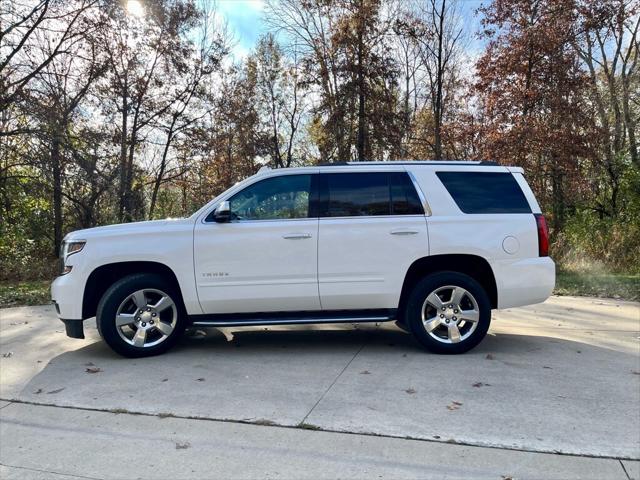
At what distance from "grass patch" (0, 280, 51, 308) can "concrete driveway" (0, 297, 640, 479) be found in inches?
114

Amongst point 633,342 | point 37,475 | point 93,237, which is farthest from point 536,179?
point 37,475

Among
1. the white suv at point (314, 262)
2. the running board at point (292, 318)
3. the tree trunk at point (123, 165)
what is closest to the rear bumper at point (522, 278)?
the white suv at point (314, 262)

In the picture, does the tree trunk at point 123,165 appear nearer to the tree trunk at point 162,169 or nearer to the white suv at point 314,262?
the tree trunk at point 162,169

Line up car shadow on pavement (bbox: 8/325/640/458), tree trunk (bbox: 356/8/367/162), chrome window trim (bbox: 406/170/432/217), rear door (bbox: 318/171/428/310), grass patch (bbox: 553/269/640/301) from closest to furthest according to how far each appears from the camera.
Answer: car shadow on pavement (bbox: 8/325/640/458) → rear door (bbox: 318/171/428/310) → chrome window trim (bbox: 406/170/432/217) → grass patch (bbox: 553/269/640/301) → tree trunk (bbox: 356/8/367/162)

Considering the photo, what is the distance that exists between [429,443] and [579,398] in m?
1.58

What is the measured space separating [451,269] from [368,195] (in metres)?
1.22

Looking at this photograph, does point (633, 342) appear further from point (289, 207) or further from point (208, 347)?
point (208, 347)

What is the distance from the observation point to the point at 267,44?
23000mm

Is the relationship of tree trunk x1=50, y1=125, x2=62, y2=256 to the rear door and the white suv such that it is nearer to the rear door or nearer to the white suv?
the white suv

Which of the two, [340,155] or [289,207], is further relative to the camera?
[340,155]

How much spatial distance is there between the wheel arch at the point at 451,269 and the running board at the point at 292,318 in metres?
0.30

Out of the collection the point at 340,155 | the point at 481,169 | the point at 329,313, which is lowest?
the point at 329,313

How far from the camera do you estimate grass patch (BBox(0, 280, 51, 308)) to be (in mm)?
8859

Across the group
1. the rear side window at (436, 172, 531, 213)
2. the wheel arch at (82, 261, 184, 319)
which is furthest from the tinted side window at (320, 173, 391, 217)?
the wheel arch at (82, 261, 184, 319)
